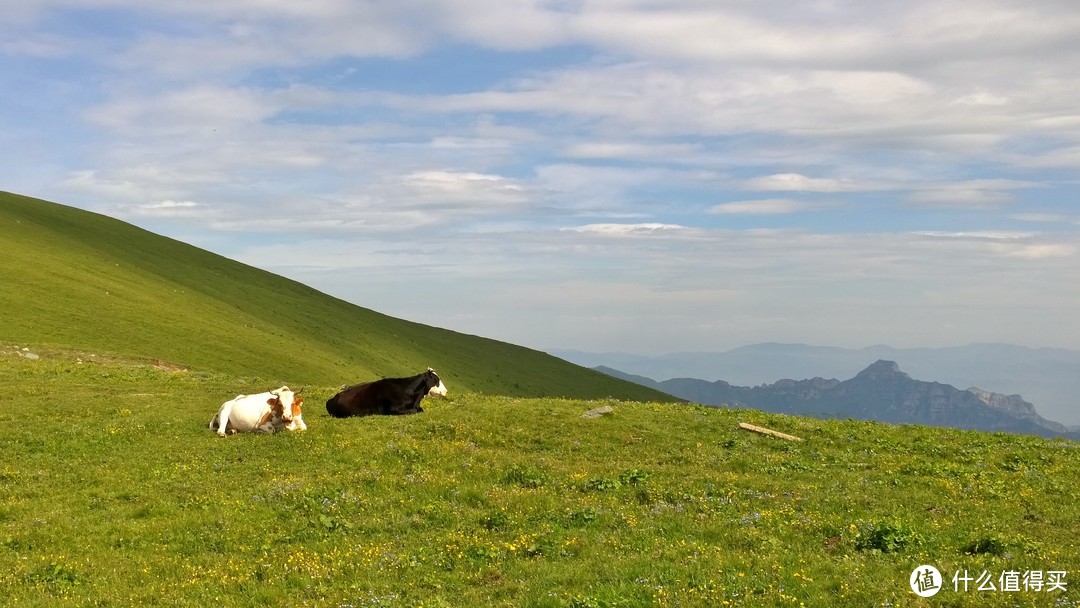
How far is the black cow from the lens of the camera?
2683 centimetres

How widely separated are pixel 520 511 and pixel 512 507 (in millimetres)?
288

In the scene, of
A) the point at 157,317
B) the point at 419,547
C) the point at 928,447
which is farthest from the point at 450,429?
the point at 157,317

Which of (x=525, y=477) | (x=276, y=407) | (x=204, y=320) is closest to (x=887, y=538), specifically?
(x=525, y=477)

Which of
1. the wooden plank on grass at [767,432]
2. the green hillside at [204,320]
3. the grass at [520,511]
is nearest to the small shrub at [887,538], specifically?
the grass at [520,511]

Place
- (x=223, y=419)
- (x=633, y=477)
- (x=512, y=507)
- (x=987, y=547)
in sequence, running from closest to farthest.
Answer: (x=987, y=547), (x=512, y=507), (x=633, y=477), (x=223, y=419)

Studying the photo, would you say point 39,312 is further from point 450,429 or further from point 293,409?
point 450,429

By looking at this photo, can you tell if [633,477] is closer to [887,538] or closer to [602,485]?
[602,485]

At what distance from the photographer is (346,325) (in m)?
99.1

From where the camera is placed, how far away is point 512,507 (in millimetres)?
15312

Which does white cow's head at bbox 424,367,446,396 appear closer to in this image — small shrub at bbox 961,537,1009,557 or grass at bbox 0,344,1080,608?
grass at bbox 0,344,1080,608

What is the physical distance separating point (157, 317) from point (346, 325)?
34640 millimetres

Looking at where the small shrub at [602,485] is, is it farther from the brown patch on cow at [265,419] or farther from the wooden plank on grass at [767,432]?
the brown patch on cow at [265,419]

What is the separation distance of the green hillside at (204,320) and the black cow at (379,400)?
2925 centimetres

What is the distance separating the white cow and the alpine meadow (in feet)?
2.28
